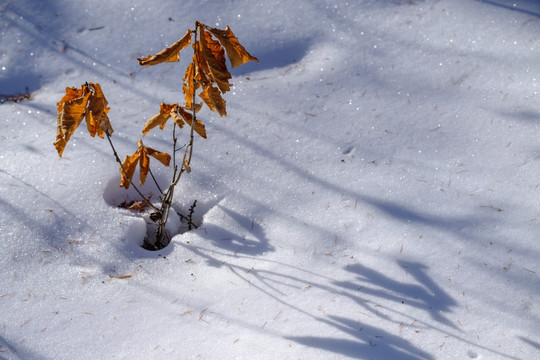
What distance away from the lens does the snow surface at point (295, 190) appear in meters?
2.06

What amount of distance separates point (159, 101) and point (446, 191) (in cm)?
179

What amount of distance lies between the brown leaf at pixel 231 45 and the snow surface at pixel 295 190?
87 cm

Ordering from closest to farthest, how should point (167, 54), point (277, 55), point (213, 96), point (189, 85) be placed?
point (167, 54), point (213, 96), point (189, 85), point (277, 55)

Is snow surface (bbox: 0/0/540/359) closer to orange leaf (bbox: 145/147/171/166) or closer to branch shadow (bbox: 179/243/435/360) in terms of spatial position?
branch shadow (bbox: 179/243/435/360)

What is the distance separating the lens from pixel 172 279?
223cm

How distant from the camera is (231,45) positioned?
1.84 m

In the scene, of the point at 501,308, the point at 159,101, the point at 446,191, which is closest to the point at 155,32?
the point at 159,101

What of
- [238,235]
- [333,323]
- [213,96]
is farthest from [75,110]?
[333,323]

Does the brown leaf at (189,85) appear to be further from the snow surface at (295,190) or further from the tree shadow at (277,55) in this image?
the tree shadow at (277,55)

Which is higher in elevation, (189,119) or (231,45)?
(231,45)

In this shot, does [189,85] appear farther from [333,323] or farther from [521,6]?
[521,6]

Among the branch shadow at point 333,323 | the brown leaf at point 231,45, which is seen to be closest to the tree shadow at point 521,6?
the brown leaf at point 231,45

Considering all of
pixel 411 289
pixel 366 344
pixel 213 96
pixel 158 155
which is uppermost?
pixel 213 96

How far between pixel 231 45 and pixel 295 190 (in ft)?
3.20
